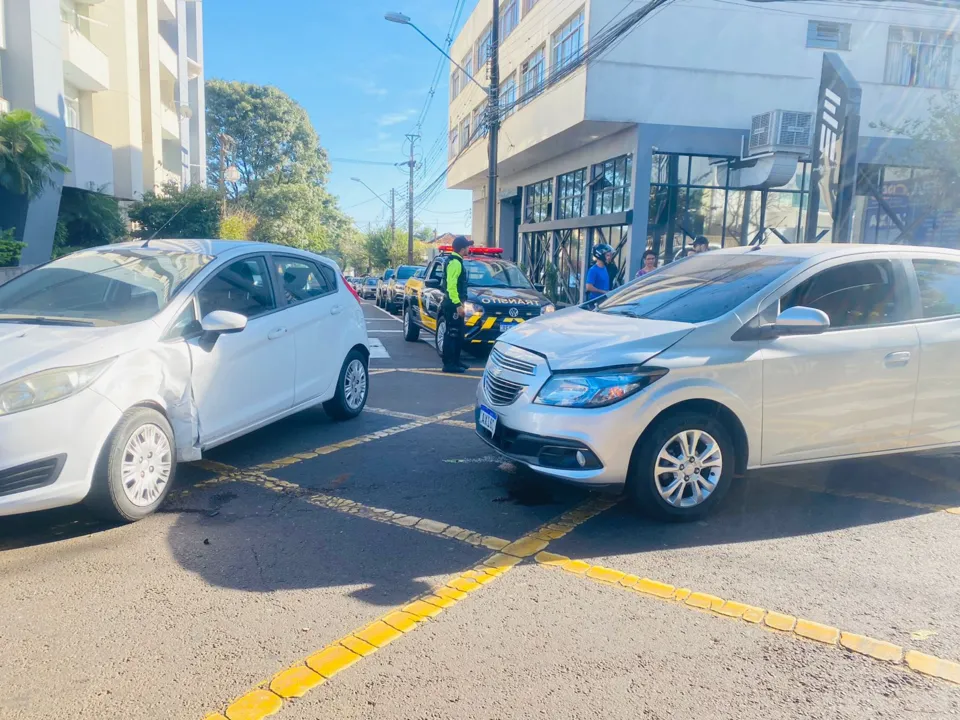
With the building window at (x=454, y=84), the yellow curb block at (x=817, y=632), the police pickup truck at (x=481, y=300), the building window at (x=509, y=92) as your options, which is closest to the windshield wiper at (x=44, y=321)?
the yellow curb block at (x=817, y=632)

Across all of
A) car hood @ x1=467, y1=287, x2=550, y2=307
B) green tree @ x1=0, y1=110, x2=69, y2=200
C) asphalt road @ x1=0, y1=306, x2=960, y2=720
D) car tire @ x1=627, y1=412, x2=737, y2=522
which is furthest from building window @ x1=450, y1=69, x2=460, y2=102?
car tire @ x1=627, y1=412, x2=737, y2=522

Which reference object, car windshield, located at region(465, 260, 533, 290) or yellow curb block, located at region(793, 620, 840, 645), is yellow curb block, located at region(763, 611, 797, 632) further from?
car windshield, located at region(465, 260, 533, 290)

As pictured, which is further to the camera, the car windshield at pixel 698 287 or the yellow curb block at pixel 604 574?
the car windshield at pixel 698 287

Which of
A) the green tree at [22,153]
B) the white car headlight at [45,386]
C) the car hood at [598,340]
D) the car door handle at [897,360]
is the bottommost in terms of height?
the white car headlight at [45,386]

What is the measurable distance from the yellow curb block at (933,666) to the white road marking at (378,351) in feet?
29.3

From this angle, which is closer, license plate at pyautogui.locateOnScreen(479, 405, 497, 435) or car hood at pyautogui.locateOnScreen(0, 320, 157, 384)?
car hood at pyautogui.locateOnScreen(0, 320, 157, 384)

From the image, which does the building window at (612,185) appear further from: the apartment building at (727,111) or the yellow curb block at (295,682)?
the yellow curb block at (295,682)

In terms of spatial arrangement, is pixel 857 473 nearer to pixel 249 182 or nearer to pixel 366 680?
pixel 366 680

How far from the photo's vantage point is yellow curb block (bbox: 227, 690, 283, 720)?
2739 mm

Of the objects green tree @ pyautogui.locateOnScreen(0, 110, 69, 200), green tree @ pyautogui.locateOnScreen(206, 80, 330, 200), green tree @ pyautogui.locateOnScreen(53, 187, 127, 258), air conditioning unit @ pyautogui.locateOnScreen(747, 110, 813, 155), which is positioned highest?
green tree @ pyautogui.locateOnScreen(206, 80, 330, 200)

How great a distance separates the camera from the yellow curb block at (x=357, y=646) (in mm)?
3197

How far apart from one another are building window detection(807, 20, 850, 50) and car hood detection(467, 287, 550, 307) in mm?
11808

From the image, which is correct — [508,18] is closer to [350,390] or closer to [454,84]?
[454,84]

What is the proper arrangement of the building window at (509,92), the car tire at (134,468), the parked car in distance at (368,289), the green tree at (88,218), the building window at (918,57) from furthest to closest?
the parked car in distance at (368,289)
the building window at (509,92)
the building window at (918,57)
the green tree at (88,218)
the car tire at (134,468)
